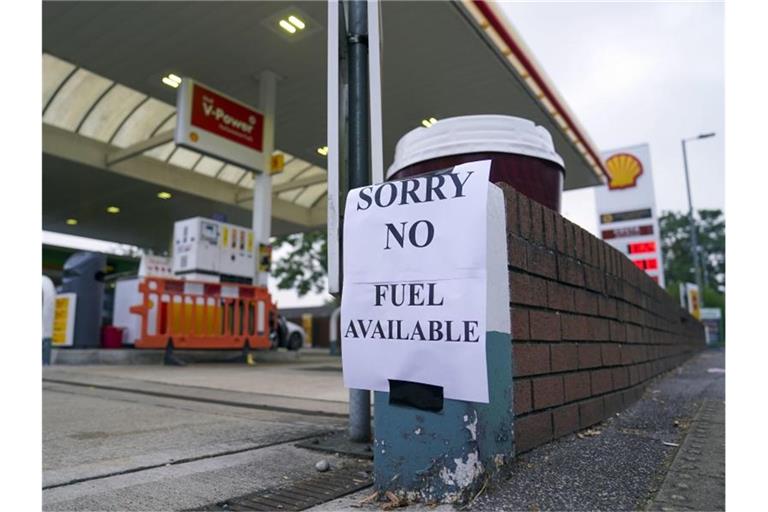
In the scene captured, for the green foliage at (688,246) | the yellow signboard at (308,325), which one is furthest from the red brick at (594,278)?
the green foliage at (688,246)

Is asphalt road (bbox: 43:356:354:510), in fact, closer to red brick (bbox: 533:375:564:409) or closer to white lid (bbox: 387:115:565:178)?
red brick (bbox: 533:375:564:409)

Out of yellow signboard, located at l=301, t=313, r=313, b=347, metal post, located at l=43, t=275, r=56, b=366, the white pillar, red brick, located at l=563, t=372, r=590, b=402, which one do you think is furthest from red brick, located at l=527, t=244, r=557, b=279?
yellow signboard, located at l=301, t=313, r=313, b=347

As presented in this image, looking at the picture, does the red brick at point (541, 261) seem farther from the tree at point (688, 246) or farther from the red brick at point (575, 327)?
the tree at point (688, 246)

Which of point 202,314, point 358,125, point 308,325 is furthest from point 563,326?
point 308,325

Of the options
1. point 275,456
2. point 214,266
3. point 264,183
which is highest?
point 264,183

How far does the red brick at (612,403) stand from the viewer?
360cm

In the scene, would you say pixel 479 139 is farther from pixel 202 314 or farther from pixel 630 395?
pixel 202 314

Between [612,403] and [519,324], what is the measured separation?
5.67 ft

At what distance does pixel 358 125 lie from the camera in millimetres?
2996

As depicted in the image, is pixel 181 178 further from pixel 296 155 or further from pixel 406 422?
pixel 406 422

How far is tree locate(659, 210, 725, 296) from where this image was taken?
49688 millimetres

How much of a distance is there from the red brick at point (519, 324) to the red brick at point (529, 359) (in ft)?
0.13

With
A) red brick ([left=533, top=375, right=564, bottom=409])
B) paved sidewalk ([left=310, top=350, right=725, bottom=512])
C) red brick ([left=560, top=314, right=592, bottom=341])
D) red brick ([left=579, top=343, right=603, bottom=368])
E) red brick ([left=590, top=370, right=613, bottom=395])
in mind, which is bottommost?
paved sidewalk ([left=310, top=350, right=725, bottom=512])

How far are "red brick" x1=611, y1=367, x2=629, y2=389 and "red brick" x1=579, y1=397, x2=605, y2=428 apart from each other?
0.47m
